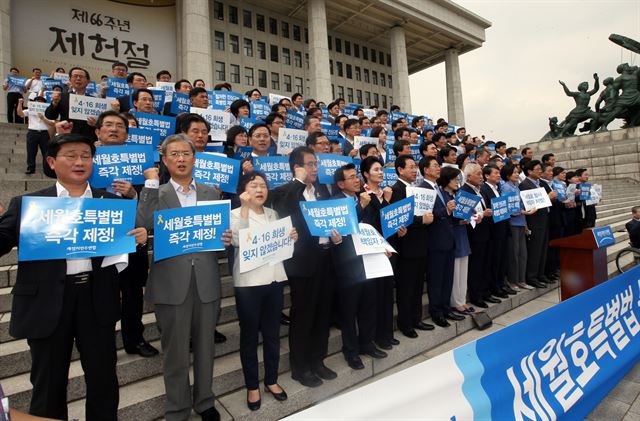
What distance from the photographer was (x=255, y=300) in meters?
2.77

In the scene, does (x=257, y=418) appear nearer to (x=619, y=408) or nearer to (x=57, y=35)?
(x=619, y=408)

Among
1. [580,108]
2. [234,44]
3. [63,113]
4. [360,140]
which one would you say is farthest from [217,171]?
[234,44]

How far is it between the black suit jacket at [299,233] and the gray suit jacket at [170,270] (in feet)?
2.61

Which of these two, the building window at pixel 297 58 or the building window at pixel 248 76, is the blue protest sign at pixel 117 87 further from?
the building window at pixel 297 58

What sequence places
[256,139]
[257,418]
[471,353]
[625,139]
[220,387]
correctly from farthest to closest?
[625,139]
[256,139]
[220,387]
[257,418]
[471,353]

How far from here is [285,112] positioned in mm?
7508

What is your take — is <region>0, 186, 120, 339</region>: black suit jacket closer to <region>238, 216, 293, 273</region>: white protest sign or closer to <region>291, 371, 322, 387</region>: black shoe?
<region>238, 216, 293, 273</region>: white protest sign

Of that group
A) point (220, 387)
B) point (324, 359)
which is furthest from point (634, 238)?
point (220, 387)

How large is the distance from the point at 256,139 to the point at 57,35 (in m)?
23.9

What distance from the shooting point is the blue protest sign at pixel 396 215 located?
11.7ft

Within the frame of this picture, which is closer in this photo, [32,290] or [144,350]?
[32,290]

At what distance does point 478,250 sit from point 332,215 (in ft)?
9.81

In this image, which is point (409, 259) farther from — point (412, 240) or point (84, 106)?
point (84, 106)

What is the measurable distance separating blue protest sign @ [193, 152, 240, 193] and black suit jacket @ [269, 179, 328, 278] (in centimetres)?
71
